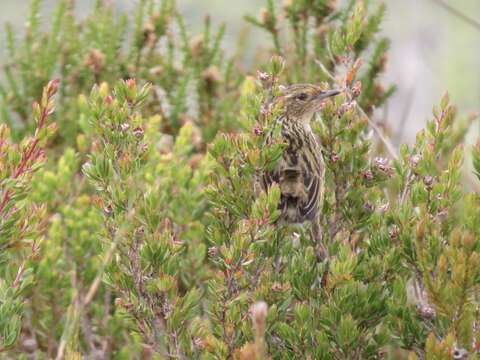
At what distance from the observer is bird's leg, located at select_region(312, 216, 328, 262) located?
12.2 feet

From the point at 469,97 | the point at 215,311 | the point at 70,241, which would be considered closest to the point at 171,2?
the point at 70,241

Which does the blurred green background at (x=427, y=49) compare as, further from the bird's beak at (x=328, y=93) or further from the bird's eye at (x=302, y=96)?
the bird's beak at (x=328, y=93)

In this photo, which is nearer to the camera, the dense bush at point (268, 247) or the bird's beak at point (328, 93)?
the dense bush at point (268, 247)

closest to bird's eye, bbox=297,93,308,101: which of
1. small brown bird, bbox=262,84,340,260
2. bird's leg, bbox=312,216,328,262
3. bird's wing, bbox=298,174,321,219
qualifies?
small brown bird, bbox=262,84,340,260

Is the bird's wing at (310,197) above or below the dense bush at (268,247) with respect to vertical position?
below

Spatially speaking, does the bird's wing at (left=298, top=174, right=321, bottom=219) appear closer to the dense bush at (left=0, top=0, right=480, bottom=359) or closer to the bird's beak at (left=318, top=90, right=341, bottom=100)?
the dense bush at (left=0, top=0, right=480, bottom=359)

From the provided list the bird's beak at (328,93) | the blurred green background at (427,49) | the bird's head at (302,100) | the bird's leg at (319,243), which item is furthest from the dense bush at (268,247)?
the blurred green background at (427,49)

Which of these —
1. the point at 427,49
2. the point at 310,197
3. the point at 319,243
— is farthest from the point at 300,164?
the point at 427,49

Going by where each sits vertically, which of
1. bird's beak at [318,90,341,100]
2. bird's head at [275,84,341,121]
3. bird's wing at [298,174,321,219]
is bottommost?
bird's head at [275,84,341,121]

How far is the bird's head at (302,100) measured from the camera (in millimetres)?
5016

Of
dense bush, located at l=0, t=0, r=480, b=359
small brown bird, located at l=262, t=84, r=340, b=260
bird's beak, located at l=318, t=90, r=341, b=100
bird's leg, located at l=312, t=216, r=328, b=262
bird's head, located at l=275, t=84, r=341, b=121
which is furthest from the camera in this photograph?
bird's head, located at l=275, t=84, r=341, b=121

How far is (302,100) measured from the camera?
5145 mm

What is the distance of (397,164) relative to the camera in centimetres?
361

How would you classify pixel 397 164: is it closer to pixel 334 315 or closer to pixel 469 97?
pixel 334 315
